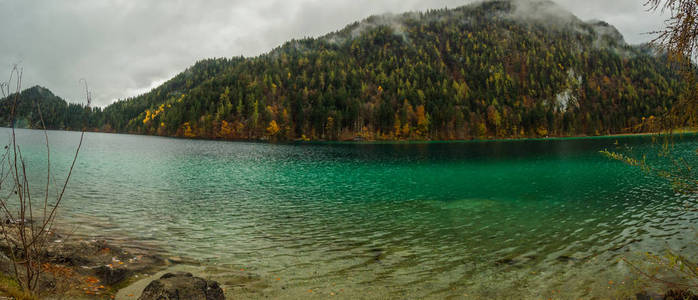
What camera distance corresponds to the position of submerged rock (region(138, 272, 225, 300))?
23.2 feet

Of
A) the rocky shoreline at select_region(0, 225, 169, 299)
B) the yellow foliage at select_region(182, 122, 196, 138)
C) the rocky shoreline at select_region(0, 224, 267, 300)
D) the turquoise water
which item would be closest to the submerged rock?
Result: the rocky shoreline at select_region(0, 224, 267, 300)

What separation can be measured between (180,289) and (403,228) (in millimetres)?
11438

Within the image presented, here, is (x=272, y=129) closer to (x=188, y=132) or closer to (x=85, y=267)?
(x=188, y=132)

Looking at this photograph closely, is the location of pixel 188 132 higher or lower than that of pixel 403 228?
higher

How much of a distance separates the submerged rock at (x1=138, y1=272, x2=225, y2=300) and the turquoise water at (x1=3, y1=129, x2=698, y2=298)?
1434 millimetres

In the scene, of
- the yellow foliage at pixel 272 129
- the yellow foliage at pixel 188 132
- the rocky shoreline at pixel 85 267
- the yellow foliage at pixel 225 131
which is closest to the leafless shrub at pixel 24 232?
the rocky shoreline at pixel 85 267

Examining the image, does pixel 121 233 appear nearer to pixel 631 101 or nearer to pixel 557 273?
pixel 557 273

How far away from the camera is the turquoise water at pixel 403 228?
1012 centimetres

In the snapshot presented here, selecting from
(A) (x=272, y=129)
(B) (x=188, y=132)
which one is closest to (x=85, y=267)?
(A) (x=272, y=129)

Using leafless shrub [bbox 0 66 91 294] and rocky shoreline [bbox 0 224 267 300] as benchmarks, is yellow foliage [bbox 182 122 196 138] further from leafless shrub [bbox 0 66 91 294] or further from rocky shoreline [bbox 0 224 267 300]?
rocky shoreline [bbox 0 224 267 300]

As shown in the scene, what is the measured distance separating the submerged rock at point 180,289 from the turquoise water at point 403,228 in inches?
56.5

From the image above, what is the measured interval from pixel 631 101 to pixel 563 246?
254542mm

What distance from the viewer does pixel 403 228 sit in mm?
16422

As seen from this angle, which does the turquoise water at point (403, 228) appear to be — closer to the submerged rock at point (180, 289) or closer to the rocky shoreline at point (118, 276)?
the rocky shoreline at point (118, 276)
